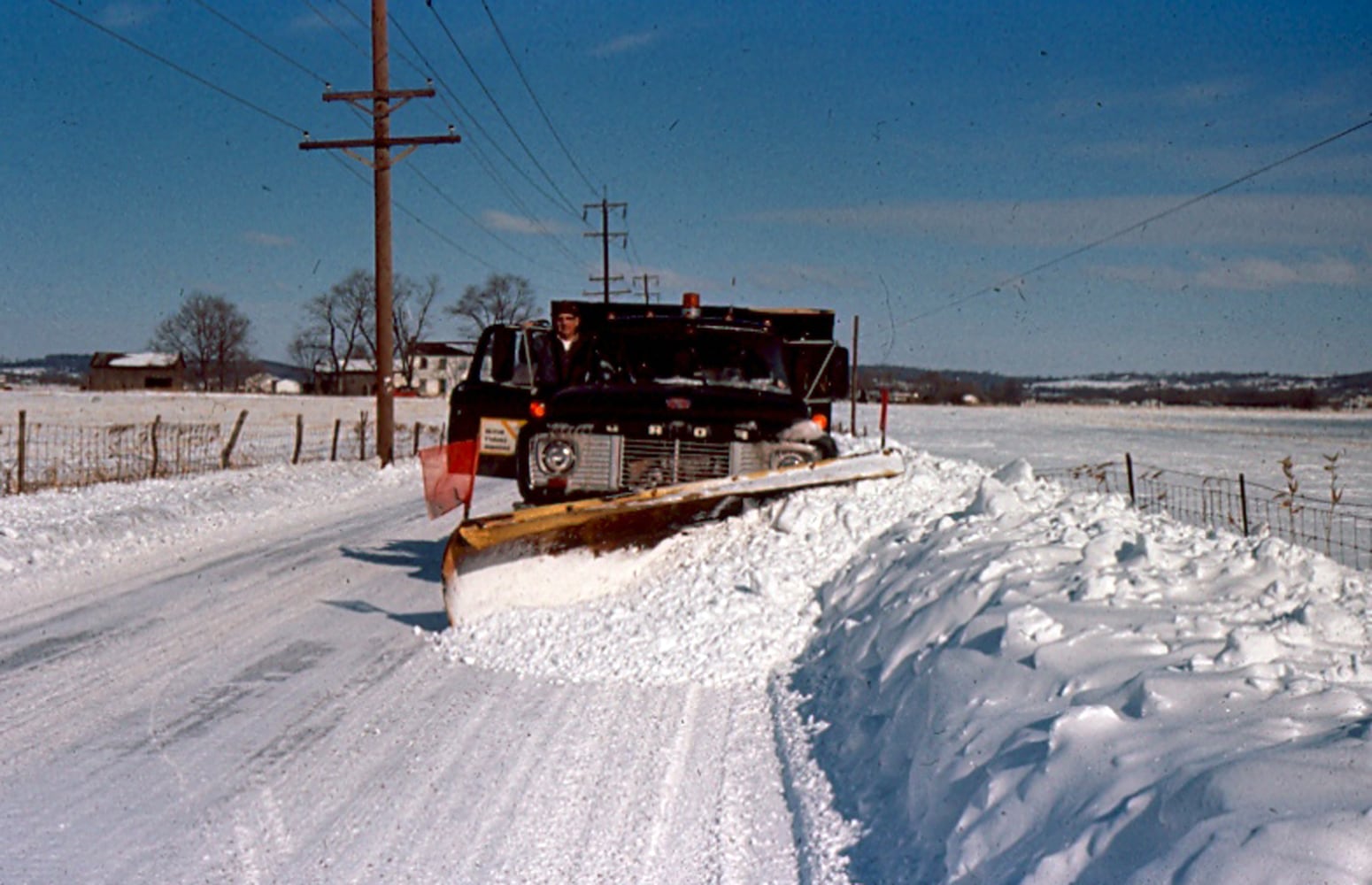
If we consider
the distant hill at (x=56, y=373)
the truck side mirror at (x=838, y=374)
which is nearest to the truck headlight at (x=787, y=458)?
the truck side mirror at (x=838, y=374)

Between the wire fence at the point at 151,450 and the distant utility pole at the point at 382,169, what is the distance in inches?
65.9

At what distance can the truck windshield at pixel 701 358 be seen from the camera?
9070 mm

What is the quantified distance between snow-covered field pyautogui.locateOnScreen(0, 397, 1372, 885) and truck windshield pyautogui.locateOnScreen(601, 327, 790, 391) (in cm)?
156

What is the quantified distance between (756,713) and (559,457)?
123 inches

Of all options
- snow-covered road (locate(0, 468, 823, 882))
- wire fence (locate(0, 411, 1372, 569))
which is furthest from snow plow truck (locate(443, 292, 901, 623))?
wire fence (locate(0, 411, 1372, 569))

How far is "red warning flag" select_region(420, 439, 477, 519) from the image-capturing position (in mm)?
8195

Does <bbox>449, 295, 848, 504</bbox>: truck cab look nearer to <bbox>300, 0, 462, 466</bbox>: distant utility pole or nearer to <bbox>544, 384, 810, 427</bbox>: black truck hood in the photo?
<bbox>544, 384, 810, 427</bbox>: black truck hood

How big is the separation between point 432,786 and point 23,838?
141 centimetres

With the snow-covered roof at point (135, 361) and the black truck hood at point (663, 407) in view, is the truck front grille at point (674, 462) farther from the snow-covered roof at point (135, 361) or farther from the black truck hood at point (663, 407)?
the snow-covered roof at point (135, 361)

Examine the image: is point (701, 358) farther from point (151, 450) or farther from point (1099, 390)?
point (1099, 390)

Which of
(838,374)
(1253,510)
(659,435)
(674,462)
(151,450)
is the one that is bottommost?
(1253,510)

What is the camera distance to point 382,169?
23.1 metres

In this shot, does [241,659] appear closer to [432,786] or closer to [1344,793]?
[432,786]

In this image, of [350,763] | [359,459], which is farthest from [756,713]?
[359,459]
